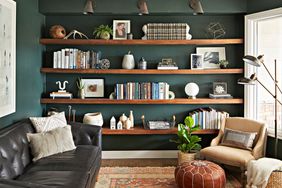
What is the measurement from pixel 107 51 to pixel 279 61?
8.41 feet

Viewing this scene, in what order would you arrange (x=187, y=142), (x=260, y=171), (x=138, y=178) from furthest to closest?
(x=187, y=142)
(x=138, y=178)
(x=260, y=171)

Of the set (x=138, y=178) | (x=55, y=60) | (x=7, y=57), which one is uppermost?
(x=55, y=60)

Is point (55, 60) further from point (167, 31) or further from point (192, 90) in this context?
point (192, 90)

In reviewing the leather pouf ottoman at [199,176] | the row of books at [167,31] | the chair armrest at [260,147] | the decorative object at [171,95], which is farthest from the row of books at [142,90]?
the leather pouf ottoman at [199,176]

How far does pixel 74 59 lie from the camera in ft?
16.4

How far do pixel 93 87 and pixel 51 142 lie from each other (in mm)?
1703

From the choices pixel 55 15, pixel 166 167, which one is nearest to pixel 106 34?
pixel 55 15

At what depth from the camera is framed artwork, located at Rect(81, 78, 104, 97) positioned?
518cm

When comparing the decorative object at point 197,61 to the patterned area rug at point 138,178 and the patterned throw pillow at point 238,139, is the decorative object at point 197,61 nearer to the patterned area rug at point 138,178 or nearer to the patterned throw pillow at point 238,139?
the patterned throw pillow at point 238,139

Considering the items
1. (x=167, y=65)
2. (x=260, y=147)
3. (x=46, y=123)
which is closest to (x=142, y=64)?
(x=167, y=65)

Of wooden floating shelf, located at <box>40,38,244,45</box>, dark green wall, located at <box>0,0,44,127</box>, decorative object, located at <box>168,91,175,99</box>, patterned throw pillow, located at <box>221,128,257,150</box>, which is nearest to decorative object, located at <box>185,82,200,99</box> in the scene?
decorative object, located at <box>168,91,175,99</box>

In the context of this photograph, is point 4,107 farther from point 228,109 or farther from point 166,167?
point 228,109

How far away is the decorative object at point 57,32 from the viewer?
4.96 m

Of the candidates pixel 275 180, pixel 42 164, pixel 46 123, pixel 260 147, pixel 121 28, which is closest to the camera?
pixel 42 164
